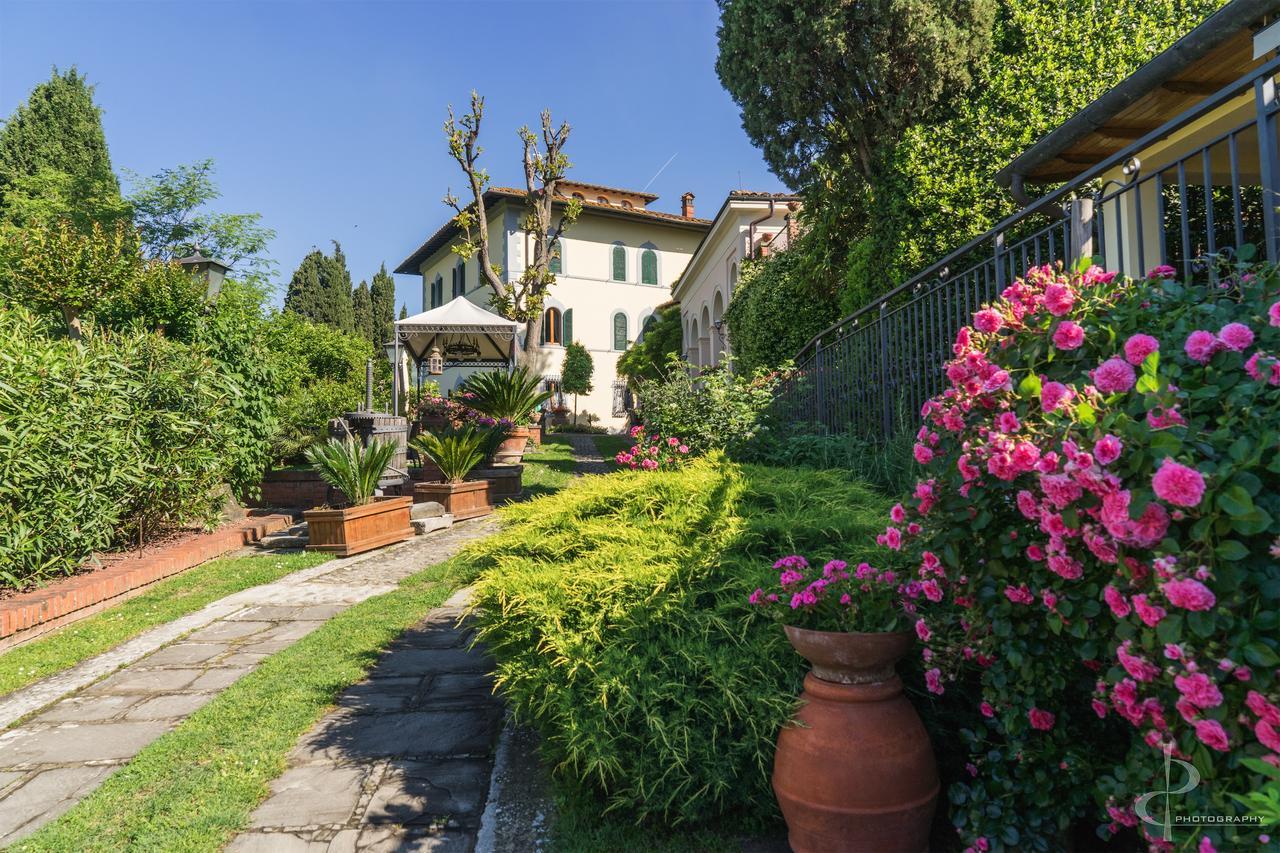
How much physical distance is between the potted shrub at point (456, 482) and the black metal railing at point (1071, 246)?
12.0 feet

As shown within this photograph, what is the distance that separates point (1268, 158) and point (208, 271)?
8957 millimetres

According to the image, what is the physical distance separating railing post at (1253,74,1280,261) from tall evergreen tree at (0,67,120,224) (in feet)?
84.4

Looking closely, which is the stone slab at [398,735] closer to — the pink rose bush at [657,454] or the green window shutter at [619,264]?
the pink rose bush at [657,454]

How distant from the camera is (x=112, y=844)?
2.16 metres

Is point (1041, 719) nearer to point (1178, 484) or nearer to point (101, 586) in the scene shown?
point (1178, 484)

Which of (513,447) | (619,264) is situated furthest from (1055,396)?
(619,264)

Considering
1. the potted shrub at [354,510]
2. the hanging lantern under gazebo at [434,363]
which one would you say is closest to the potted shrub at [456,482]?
the potted shrub at [354,510]

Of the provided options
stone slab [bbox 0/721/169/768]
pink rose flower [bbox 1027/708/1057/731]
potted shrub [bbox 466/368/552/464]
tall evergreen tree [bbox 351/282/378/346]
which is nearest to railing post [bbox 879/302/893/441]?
pink rose flower [bbox 1027/708/1057/731]

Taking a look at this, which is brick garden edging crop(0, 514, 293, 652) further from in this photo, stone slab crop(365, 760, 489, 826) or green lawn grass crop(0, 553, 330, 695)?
stone slab crop(365, 760, 489, 826)

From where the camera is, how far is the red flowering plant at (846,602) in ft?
6.31

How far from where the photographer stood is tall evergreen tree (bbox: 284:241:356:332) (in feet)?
109

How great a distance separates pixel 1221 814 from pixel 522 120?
17.2 meters

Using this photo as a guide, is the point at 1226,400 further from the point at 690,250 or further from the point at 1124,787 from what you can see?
the point at 690,250

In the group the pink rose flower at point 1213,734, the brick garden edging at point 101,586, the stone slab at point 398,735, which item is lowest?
the stone slab at point 398,735
